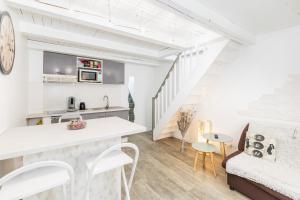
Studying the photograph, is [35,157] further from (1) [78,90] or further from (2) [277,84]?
(2) [277,84]

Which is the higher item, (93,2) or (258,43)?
(93,2)

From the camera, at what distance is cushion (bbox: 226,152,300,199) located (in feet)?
5.45

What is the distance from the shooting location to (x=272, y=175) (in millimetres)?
1827

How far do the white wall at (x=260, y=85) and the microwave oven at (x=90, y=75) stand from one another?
279 centimetres

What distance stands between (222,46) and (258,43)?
29.6 inches

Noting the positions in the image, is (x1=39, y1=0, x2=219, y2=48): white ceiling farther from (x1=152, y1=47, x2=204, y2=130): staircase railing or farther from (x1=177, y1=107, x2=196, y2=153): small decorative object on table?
(x1=177, y1=107, x2=196, y2=153): small decorative object on table

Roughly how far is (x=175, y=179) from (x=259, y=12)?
2.65m

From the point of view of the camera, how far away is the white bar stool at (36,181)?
960 mm

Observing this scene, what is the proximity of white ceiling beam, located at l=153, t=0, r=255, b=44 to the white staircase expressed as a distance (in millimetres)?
275

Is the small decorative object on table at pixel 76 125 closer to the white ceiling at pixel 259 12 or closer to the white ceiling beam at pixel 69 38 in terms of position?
the white ceiling beam at pixel 69 38

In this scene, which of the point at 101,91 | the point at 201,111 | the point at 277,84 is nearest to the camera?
the point at 277,84

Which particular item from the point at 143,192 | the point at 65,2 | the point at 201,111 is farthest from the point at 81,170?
the point at 201,111

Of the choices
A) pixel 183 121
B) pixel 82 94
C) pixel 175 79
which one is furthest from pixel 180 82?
pixel 82 94

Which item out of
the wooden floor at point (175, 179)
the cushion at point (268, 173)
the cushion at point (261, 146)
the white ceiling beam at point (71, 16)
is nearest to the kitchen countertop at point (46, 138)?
the wooden floor at point (175, 179)
